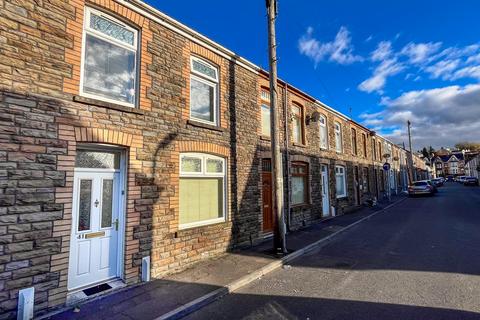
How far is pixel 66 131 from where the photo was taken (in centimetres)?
485

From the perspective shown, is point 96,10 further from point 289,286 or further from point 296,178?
point 296,178

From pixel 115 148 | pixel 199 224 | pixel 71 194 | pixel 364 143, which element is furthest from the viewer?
pixel 364 143

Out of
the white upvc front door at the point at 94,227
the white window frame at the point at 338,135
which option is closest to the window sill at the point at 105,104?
the white upvc front door at the point at 94,227

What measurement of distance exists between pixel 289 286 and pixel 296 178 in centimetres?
701

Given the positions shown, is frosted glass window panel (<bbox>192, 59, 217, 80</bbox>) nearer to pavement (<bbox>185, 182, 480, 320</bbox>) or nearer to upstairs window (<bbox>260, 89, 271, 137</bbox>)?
upstairs window (<bbox>260, 89, 271, 137</bbox>)

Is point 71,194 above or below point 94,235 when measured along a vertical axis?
above

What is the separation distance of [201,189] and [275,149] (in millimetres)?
2342

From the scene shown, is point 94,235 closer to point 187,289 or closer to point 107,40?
point 187,289

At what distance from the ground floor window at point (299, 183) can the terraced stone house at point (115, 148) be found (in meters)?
2.63

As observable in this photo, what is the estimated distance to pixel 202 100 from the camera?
7.91 meters

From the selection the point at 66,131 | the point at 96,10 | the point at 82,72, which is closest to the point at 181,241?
the point at 66,131

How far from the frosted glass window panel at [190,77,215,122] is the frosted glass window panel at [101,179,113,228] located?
9.43 ft

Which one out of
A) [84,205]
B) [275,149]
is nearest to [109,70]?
[84,205]

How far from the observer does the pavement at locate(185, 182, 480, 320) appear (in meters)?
4.47
